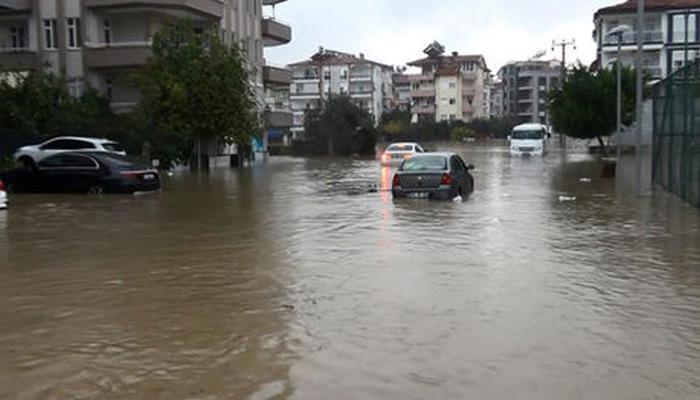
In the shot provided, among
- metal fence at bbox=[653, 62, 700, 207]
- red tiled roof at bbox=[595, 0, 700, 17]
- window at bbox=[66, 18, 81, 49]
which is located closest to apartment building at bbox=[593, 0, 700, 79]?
red tiled roof at bbox=[595, 0, 700, 17]

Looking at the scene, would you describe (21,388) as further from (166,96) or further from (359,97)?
(359,97)

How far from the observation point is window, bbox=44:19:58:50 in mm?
44812

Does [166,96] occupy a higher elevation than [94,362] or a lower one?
higher

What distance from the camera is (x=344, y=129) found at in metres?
74.8

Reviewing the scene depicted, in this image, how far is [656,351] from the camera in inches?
284

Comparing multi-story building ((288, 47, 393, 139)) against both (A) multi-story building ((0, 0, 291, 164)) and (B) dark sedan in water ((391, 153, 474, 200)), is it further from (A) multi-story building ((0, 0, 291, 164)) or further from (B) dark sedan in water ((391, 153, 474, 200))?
(B) dark sedan in water ((391, 153, 474, 200))

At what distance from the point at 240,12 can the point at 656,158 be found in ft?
112

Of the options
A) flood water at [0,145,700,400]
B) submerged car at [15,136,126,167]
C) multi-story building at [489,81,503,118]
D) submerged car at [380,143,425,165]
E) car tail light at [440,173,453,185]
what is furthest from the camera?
multi-story building at [489,81,503,118]

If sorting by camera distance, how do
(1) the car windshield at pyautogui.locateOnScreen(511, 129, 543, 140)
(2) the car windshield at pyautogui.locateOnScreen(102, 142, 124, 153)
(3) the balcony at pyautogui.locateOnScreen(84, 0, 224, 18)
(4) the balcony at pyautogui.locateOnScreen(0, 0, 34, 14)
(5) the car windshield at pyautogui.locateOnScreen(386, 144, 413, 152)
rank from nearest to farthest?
(2) the car windshield at pyautogui.locateOnScreen(102, 142, 124, 153), (4) the balcony at pyautogui.locateOnScreen(0, 0, 34, 14), (3) the balcony at pyautogui.locateOnScreen(84, 0, 224, 18), (5) the car windshield at pyautogui.locateOnScreen(386, 144, 413, 152), (1) the car windshield at pyautogui.locateOnScreen(511, 129, 543, 140)

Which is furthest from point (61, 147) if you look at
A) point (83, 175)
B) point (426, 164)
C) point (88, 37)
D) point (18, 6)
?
point (426, 164)

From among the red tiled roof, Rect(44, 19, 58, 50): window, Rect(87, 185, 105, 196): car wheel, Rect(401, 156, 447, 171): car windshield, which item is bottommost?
Rect(87, 185, 105, 196): car wheel

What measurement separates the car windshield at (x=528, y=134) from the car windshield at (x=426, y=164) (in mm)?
38318

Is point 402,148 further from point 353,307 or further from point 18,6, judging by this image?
point 353,307

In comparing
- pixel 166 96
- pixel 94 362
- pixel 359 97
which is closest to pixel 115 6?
pixel 166 96
